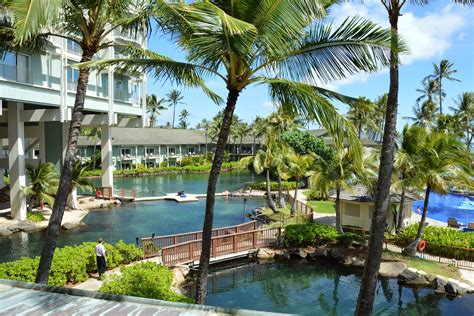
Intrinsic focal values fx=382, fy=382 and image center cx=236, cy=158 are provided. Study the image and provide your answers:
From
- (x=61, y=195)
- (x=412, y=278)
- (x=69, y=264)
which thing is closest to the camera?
(x=61, y=195)

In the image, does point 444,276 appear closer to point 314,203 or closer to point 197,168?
point 314,203

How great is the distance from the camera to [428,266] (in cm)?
1692

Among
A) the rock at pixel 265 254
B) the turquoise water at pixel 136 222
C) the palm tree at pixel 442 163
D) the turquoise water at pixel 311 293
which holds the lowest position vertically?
the turquoise water at pixel 311 293

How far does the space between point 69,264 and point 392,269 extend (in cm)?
1324

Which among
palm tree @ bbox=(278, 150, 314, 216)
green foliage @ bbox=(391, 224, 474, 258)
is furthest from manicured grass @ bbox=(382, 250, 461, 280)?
palm tree @ bbox=(278, 150, 314, 216)

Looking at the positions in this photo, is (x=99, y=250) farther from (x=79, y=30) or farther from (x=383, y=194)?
(x=383, y=194)

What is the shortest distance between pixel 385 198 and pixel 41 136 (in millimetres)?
28621

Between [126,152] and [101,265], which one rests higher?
[126,152]

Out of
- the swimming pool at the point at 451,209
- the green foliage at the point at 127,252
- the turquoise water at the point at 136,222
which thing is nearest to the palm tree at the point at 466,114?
the swimming pool at the point at 451,209

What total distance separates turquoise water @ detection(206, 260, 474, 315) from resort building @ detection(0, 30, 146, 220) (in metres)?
11.1

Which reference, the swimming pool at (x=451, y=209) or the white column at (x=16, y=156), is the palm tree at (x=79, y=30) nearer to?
the white column at (x=16, y=156)

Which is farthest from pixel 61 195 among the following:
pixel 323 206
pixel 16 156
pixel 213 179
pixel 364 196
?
pixel 323 206

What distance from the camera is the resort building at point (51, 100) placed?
21312 mm

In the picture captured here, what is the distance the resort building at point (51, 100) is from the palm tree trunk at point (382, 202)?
11.4m
